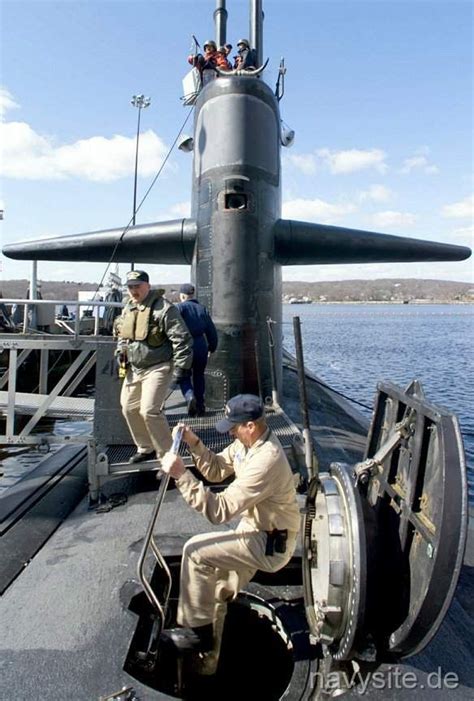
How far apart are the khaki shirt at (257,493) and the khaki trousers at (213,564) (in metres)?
0.14

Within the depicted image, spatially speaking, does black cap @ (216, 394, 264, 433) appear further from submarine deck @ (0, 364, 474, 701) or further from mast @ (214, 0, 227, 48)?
mast @ (214, 0, 227, 48)

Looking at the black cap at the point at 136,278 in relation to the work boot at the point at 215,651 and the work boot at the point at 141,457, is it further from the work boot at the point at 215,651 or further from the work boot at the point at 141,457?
the work boot at the point at 215,651

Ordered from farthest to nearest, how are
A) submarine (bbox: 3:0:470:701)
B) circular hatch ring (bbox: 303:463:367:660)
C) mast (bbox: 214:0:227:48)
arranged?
mast (bbox: 214:0:227:48)
circular hatch ring (bbox: 303:463:367:660)
submarine (bbox: 3:0:470:701)

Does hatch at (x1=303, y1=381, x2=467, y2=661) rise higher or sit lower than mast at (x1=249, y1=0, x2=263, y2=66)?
lower

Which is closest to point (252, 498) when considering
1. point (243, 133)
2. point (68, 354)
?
point (243, 133)

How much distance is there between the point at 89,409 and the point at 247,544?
511 centimetres

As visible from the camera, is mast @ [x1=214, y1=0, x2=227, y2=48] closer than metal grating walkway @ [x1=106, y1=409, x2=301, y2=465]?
No

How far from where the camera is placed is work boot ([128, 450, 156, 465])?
5.72 metres

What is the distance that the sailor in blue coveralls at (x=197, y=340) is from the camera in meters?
6.92

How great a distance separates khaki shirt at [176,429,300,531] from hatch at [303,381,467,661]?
258 millimetres

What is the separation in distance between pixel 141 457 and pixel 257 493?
8.53ft

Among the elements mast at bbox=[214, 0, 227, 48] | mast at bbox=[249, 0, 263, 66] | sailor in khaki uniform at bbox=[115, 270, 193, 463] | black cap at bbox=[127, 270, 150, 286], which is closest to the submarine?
sailor in khaki uniform at bbox=[115, 270, 193, 463]

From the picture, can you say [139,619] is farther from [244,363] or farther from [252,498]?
[244,363]

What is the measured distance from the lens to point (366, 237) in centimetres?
812
